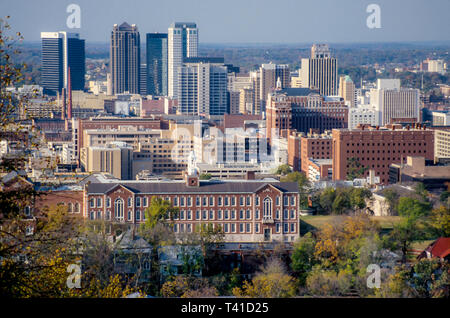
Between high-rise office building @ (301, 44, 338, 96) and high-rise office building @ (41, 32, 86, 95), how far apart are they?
645 inches

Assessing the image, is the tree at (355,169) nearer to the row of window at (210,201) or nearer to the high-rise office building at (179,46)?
the row of window at (210,201)

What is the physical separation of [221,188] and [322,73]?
4865 cm

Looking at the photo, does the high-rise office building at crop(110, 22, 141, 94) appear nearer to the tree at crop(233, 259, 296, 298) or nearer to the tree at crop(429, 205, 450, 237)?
the tree at crop(429, 205, 450, 237)

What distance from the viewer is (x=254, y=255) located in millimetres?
Answer: 15984

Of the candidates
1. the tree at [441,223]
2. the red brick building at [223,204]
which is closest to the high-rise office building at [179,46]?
the red brick building at [223,204]

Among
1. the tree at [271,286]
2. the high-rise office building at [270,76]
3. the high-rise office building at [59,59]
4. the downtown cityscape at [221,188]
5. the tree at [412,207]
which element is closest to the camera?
the downtown cityscape at [221,188]

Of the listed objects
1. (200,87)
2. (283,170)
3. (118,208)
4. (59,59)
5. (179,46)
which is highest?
(179,46)

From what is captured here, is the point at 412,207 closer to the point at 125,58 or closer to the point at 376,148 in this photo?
the point at 376,148

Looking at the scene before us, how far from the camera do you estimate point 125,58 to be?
67375mm

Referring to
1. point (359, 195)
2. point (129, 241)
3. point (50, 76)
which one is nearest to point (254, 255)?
point (129, 241)

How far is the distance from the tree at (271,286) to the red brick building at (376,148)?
17632 mm

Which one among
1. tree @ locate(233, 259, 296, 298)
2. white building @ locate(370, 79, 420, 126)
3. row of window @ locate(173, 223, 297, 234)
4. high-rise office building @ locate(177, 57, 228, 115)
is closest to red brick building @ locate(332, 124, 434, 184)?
row of window @ locate(173, 223, 297, 234)

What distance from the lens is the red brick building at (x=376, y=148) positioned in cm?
3100

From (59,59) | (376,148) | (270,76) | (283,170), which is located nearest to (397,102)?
(270,76)
